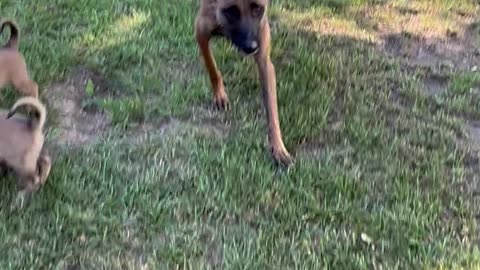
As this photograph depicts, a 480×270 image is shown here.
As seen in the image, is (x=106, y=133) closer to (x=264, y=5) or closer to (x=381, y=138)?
(x=264, y=5)

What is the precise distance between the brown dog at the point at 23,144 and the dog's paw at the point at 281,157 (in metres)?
1.24

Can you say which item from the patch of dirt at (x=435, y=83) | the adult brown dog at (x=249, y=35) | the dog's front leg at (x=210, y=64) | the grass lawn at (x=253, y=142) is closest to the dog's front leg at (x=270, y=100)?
the adult brown dog at (x=249, y=35)

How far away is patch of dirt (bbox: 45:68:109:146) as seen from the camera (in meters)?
4.91

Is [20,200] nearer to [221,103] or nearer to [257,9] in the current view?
[221,103]

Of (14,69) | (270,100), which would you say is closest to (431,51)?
(270,100)

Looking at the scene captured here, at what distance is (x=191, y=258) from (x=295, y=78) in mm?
1760

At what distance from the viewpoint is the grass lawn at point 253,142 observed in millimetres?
4133

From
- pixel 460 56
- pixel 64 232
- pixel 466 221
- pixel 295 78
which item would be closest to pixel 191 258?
pixel 64 232

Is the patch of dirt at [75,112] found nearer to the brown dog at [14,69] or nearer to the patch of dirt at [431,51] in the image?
the brown dog at [14,69]

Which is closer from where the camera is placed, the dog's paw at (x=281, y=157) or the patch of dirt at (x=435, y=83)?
the dog's paw at (x=281, y=157)

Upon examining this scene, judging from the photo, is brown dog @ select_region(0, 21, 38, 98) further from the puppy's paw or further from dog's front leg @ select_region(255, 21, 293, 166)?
dog's front leg @ select_region(255, 21, 293, 166)

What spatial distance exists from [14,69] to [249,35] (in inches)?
52.6

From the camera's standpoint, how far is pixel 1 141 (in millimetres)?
4168

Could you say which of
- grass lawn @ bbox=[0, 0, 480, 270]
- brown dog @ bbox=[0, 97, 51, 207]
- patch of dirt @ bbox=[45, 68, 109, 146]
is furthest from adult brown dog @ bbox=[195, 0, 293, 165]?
brown dog @ bbox=[0, 97, 51, 207]
